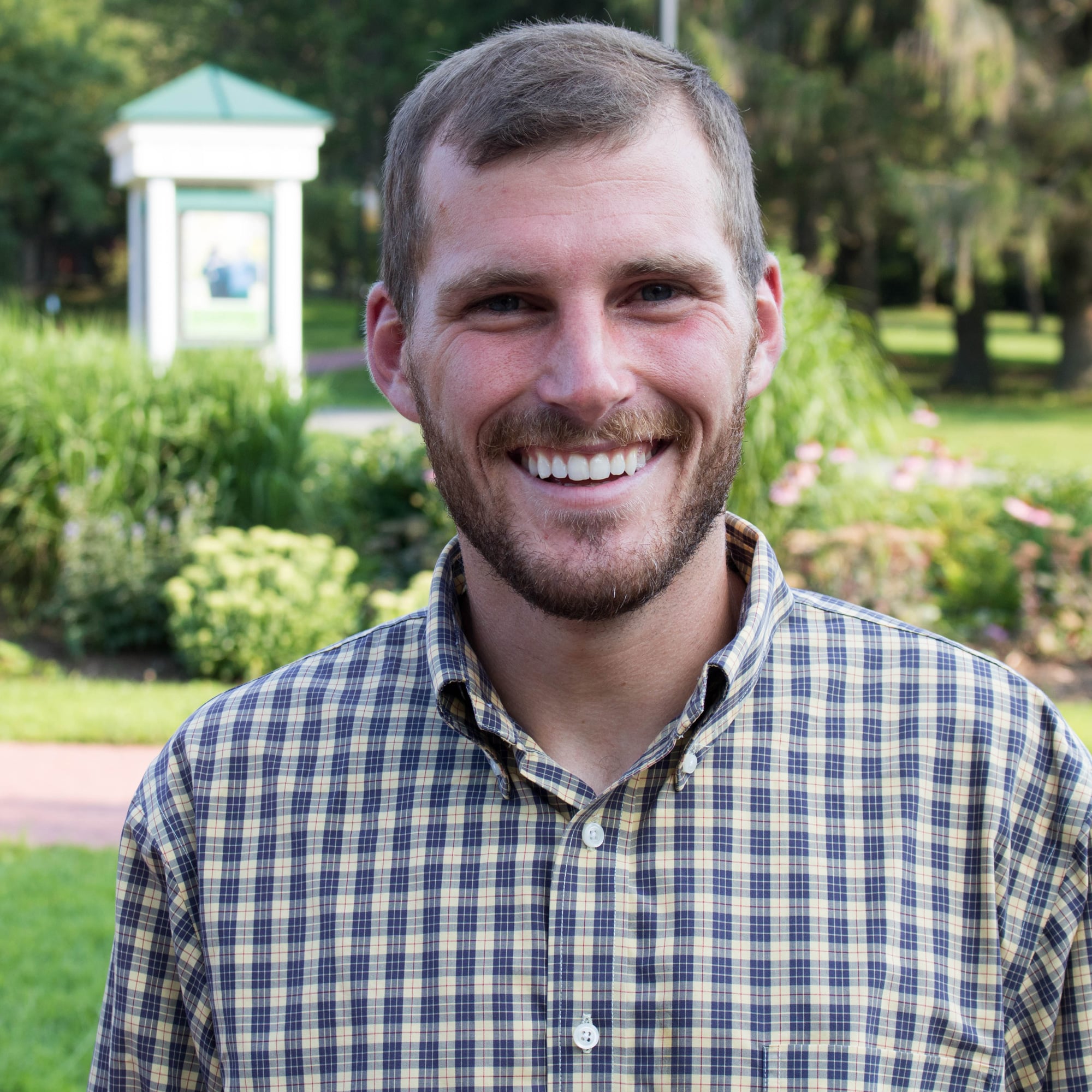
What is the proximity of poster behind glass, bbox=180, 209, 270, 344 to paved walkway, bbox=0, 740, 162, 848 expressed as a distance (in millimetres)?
5577

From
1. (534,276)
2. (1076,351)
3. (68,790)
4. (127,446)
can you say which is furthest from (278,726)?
(1076,351)

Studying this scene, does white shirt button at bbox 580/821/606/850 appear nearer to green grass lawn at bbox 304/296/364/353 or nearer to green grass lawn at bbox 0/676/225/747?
green grass lawn at bbox 0/676/225/747

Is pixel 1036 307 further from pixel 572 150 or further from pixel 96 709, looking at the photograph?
pixel 572 150

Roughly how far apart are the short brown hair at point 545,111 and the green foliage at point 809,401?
5.93 m

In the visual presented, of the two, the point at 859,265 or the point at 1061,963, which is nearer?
the point at 1061,963

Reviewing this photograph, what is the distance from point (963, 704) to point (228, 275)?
1056 centimetres

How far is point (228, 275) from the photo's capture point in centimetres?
1138

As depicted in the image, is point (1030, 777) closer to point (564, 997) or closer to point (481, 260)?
point (564, 997)

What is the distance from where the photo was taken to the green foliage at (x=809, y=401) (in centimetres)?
803

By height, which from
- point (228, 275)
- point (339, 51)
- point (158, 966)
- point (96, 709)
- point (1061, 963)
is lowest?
point (96, 709)

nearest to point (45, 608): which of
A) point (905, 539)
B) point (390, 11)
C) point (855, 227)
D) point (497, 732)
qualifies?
point (905, 539)

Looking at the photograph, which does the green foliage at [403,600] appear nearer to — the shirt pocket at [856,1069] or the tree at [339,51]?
the shirt pocket at [856,1069]

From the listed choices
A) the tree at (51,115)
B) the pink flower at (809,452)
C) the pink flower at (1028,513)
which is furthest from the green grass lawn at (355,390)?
the tree at (51,115)

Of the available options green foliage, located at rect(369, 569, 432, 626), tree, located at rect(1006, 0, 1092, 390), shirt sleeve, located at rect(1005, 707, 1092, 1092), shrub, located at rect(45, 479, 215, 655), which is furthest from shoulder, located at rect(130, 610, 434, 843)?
tree, located at rect(1006, 0, 1092, 390)
